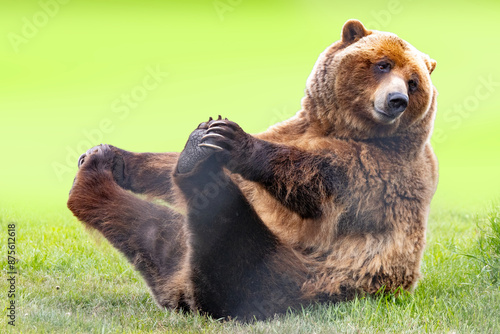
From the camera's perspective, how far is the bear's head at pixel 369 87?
4.87 m

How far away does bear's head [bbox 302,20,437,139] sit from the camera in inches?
192

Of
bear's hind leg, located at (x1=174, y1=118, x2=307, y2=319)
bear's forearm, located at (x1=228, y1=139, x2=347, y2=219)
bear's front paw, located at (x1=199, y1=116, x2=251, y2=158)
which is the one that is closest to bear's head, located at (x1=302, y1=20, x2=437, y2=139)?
bear's forearm, located at (x1=228, y1=139, x2=347, y2=219)

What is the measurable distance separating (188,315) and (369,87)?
7.39ft

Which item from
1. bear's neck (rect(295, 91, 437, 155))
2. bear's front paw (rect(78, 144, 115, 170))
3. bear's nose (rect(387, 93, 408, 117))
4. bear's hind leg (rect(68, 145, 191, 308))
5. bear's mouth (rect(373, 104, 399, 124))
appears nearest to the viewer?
bear's nose (rect(387, 93, 408, 117))

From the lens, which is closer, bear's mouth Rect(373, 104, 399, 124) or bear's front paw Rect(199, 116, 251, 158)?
bear's front paw Rect(199, 116, 251, 158)

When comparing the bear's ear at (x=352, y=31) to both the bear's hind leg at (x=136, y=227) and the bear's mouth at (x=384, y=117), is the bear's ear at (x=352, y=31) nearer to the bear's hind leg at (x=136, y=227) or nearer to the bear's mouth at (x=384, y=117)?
the bear's mouth at (x=384, y=117)

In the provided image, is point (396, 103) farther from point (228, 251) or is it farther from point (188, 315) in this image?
point (188, 315)

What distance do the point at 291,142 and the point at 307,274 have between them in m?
1.11

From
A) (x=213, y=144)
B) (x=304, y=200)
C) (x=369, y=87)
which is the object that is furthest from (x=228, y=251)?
(x=369, y=87)

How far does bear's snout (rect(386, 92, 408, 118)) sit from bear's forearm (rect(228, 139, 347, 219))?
58cm

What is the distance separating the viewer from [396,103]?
4707mm

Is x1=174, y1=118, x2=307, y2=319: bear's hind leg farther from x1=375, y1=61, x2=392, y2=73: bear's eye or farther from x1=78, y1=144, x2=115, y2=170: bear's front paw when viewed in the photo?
x1=375, y1=61, x2=392, y2=73: bear's eye

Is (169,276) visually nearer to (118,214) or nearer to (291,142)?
(118,214)

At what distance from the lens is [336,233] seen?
4891mm
